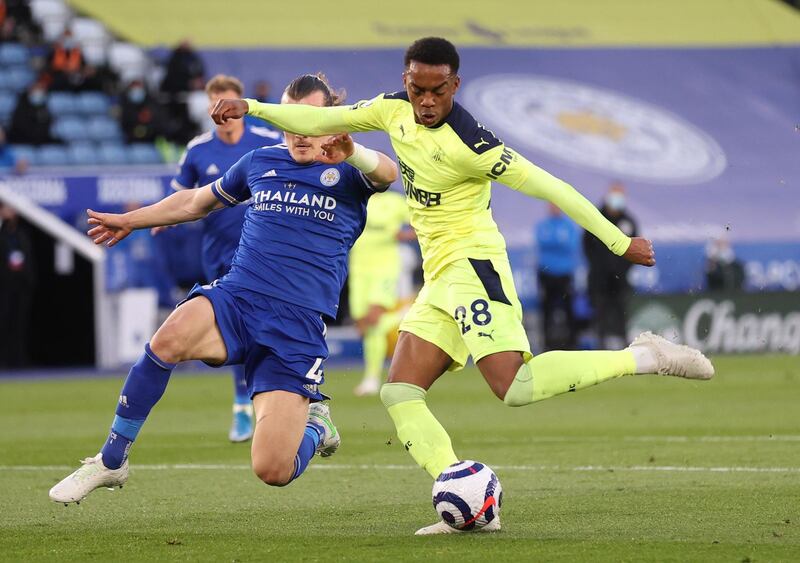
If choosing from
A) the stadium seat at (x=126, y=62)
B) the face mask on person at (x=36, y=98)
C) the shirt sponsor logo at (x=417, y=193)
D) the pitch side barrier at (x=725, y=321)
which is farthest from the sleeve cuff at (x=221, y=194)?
the stadium seat at (x=126, y=62)

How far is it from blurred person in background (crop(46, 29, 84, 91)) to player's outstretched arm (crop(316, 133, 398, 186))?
1702cm

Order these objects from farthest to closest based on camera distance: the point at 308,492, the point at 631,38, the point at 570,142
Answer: the point at 631,38 → the point at 570,142 → the point at 308,492

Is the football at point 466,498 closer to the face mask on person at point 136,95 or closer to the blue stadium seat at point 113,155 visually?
the blue stadium seat at point 113,155

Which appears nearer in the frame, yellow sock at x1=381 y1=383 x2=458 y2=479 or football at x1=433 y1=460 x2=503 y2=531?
football at x1=433 y1=460 x2=503 y2=531

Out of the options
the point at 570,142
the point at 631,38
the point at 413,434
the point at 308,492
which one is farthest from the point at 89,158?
the point at 413,434

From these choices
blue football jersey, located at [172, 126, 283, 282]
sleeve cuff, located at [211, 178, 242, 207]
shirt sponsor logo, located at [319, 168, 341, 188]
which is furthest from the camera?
blue football jersey, located at [172, 126, 283, 282]

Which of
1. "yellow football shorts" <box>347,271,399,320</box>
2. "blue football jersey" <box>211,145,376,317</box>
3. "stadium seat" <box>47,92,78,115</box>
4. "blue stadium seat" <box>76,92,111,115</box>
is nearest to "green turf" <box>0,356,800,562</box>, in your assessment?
"blue football jersey" <box>211,145,376,317</box>

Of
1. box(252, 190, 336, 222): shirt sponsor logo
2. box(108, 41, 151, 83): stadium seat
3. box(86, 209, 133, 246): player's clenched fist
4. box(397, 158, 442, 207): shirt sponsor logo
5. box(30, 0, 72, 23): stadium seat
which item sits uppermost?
box(30, 0, 72, 23): stadium seat

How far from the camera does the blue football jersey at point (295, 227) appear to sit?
24.0ft

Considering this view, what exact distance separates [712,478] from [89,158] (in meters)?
15.5

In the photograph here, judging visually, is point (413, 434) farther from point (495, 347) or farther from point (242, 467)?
point (242, 467)

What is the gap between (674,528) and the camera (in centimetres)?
677

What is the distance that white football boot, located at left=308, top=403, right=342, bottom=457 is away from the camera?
7688 mm

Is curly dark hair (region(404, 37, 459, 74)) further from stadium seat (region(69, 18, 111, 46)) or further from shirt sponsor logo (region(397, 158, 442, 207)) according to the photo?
stadium seat (region(69, 18, 111, 46))
